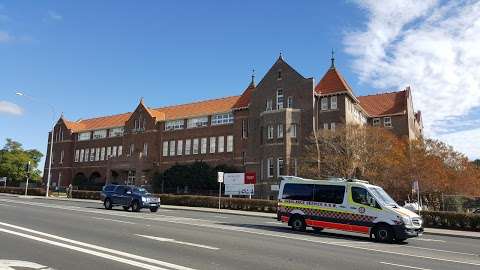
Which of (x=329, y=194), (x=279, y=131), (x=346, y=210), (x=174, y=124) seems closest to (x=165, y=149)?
(x=174, y=124)

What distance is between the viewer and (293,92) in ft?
168

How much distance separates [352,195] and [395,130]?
4043 centimetres

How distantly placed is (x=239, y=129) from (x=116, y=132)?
87.9 feet

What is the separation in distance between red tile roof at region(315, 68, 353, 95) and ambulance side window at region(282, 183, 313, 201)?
3158 centimetres

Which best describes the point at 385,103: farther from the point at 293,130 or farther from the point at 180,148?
the point at 180,148

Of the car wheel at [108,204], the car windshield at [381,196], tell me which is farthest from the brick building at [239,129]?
the car windshield at [381,196]

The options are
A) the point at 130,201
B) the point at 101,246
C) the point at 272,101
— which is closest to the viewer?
the point at 101,246

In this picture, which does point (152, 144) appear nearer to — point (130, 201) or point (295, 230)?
point (130, 201)

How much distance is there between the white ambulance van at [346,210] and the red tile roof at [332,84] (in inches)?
1258

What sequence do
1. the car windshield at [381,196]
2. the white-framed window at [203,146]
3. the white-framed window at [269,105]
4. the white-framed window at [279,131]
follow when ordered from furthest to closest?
the white-framed window at [203,146] → the white-framed window at [269,105] → the white-framed window at [279,131] → the car windshield at [381,196]

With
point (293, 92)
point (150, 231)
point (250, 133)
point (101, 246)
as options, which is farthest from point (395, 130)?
point (101, 246)

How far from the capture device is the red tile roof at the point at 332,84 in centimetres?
5051

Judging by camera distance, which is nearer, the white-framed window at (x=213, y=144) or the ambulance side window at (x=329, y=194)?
the ambulance side window at (x=329, y=194)

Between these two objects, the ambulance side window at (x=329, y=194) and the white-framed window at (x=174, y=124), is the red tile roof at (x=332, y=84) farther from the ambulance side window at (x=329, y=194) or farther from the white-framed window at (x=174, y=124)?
the ambulance side window at (x=329, y=194)
